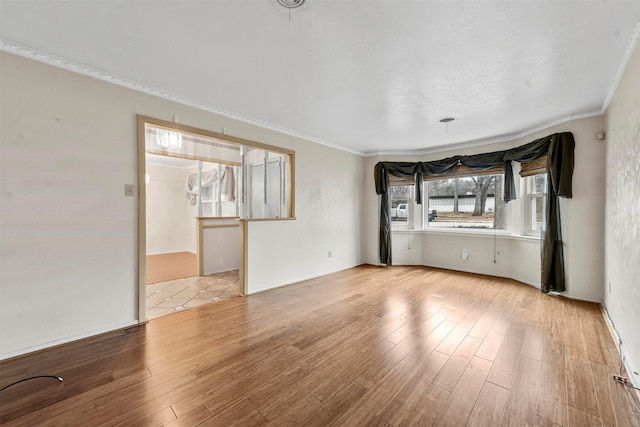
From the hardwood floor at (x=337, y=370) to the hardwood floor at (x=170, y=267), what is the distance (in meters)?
1.99

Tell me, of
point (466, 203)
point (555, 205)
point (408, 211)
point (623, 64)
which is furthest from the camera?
point (408, 211)

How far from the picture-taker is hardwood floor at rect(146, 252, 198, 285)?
4.78 m

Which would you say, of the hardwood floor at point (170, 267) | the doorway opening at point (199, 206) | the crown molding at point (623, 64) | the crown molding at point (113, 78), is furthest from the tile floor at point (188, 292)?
the crown molding at point (623, 64)

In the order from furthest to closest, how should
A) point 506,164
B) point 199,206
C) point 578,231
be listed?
point 199,206 → point 506,164 → point 578,231

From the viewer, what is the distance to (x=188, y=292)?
3.93 m

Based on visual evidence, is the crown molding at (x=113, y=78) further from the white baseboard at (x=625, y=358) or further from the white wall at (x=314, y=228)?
the white baseboard at (x=625, y=358)

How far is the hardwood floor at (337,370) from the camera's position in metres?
1.58

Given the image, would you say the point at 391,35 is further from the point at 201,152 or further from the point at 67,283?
the point at 201,152

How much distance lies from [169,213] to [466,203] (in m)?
7.71

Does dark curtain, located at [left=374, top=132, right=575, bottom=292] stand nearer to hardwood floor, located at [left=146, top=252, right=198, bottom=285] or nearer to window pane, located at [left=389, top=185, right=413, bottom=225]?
window pane, located at [left=389, top=185, right=413, bottom=225]

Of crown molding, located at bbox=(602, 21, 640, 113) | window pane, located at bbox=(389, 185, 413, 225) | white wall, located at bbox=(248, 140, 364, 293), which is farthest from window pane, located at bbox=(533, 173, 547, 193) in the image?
white wall, located at bbox=(248, 140, 364, 293)

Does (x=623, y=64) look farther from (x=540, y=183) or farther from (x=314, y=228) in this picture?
(x=314, y=228)

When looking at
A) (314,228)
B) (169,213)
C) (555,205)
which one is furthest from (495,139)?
(169,213)

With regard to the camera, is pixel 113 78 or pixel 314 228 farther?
pixel 314 228
